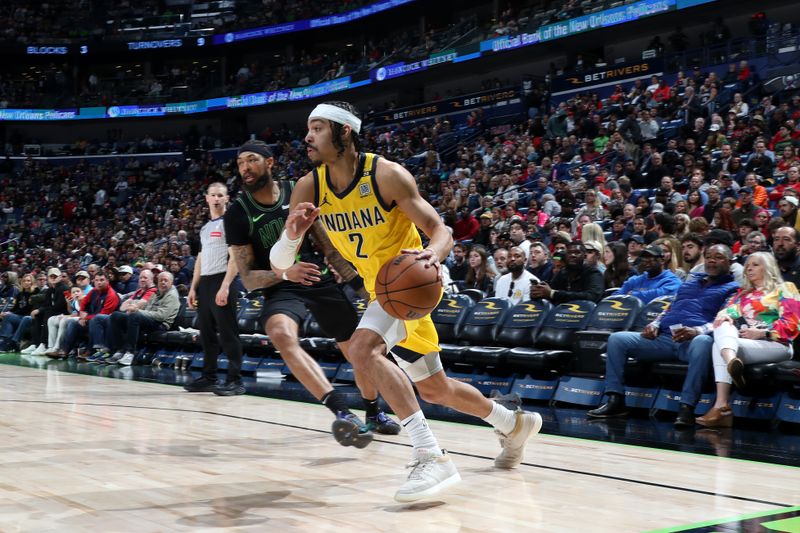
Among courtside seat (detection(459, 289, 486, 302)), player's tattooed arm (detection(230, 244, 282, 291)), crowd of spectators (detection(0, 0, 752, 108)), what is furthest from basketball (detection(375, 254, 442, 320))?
crowd of spectators (detection(0, 0, 752, 108))

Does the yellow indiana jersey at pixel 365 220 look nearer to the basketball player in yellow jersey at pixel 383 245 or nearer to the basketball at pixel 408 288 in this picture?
the basketball player in yellow jersey at pixel 383 245

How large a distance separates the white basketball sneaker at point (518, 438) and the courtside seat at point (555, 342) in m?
2.82

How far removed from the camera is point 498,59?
1016 inches

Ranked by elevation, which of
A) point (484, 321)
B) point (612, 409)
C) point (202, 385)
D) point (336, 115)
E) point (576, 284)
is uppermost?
Answer: point (336, 115)

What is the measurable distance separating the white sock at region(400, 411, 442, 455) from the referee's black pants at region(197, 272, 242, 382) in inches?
178

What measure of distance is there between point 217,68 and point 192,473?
35.8 metres

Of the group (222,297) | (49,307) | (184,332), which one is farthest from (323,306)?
(49,307)

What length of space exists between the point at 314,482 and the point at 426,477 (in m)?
0.76

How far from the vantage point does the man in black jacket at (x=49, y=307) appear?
13.4 metres

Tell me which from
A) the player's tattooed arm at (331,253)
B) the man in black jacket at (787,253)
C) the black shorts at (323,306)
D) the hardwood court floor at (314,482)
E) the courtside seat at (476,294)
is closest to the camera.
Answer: the hardwood court floor at (314,482)

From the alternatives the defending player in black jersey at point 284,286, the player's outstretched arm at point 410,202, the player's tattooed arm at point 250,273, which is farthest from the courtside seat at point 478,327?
the player's outstretched arm at point 410,202

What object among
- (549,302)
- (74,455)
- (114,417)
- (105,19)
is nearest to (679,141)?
(549,302)

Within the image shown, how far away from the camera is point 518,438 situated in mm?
4086

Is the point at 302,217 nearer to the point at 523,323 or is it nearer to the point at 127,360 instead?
the point at 523,323
